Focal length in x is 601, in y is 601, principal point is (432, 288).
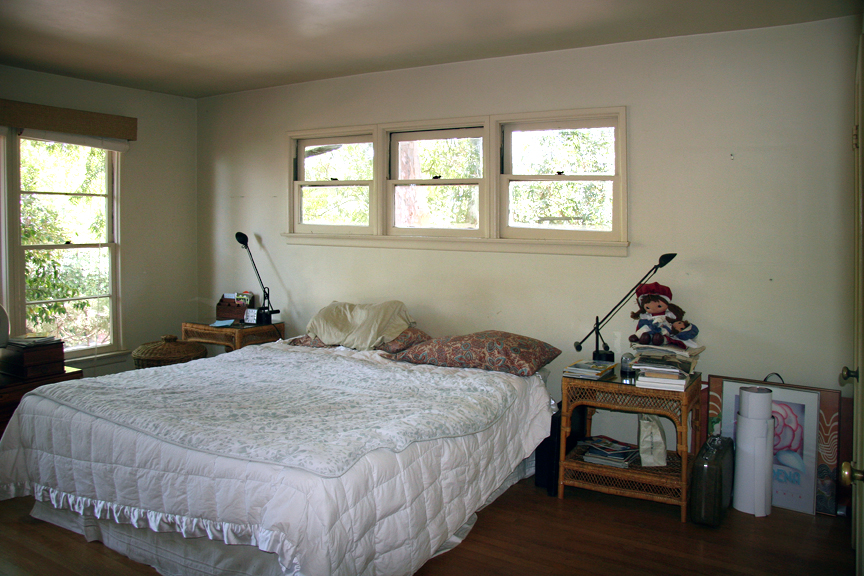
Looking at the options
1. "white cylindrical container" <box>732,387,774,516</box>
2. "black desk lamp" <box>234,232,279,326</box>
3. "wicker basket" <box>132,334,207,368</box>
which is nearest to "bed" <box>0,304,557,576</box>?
"white cylindrical container" <box>732,387,774,516</box>

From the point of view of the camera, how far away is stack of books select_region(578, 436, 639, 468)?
3.03 meters

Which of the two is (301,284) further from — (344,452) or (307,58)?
(344,452)

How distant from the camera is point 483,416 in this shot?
2.64 meters

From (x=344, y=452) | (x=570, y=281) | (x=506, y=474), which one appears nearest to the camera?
(x=344, y=452)

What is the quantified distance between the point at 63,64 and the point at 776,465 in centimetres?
505

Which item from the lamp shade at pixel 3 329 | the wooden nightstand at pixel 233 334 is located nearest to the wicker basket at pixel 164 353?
the wooden nightstand at pixel 233 334

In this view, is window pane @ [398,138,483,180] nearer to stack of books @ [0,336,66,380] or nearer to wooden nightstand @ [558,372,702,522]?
wooden nightstand @ [558,372,702,522]

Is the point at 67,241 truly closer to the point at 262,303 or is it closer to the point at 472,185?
the point at 262,303

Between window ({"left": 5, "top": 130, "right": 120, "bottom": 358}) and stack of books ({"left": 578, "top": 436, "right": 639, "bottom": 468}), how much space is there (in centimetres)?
380

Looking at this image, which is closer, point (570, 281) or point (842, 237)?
point (842, 237)

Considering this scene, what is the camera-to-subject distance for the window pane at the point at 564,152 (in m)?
3.64

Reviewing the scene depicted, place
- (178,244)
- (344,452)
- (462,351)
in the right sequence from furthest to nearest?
(178,244), (462,351), (344,452)

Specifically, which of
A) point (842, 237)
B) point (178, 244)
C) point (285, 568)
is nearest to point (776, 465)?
point (842, 237)

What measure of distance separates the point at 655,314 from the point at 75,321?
4.19 meters
